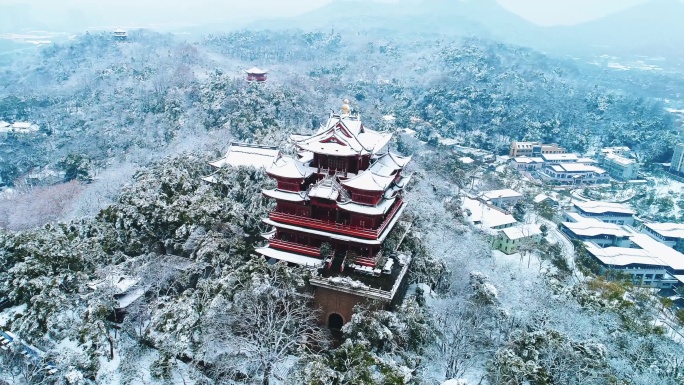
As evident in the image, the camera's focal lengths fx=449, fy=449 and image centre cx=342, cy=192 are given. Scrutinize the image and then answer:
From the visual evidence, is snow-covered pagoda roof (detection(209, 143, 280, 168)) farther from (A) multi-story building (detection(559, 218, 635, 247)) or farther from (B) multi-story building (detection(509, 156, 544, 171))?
(B) multi-story building (detection(509, 156, 544, 171))

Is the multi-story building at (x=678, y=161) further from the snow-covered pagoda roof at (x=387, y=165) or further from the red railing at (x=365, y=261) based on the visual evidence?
the red railing at (x=365, y=261)

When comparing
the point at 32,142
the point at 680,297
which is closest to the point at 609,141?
the point at 680,297

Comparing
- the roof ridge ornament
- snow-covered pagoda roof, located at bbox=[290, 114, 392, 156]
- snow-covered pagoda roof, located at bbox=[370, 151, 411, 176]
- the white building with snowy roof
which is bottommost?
the white building with snowy roof

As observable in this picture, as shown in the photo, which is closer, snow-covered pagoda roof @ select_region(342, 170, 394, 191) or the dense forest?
the dense forest

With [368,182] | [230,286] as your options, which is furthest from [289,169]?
[230,286]

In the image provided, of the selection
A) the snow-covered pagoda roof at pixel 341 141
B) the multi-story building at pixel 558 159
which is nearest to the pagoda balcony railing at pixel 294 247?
the snow-covered pagoda roof at pixel 341 141

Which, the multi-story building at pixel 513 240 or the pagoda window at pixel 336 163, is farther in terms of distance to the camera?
the multi-story building at pixel 513 240

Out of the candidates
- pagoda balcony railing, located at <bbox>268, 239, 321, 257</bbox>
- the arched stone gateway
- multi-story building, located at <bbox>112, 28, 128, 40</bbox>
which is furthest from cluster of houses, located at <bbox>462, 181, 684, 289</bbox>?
multi-story building, located at <bbox>112, 28, 128, 40</bbox>
